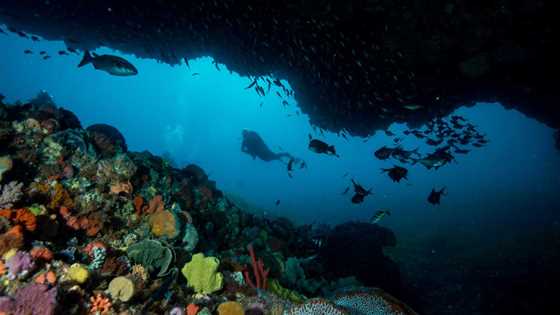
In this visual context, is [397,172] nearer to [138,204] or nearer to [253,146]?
[138,204]

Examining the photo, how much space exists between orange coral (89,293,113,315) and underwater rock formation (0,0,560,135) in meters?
8.14

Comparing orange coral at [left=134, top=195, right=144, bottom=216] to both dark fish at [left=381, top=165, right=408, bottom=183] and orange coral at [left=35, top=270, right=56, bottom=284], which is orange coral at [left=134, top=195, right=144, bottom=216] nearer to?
orange coral at [left=35, top=270, right=56, bottom=284]

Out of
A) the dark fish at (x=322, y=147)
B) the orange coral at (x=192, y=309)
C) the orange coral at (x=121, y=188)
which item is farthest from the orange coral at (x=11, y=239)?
the dark fish at (x=322, y=147)

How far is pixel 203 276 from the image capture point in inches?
177

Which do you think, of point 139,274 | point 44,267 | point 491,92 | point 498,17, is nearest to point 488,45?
point 498,17

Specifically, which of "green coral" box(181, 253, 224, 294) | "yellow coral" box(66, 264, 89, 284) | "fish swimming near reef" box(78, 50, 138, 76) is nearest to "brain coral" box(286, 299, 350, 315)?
"green coral" box(181, 253, 224, 294)

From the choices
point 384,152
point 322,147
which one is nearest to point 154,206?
point 322,147

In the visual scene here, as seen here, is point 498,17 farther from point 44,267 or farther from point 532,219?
point 532,219

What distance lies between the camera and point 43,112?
657 centimetres

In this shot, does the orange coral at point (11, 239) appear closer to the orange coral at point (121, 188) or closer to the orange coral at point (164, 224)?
the orange coral at point (164, 224)

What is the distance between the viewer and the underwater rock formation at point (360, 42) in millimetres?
8250

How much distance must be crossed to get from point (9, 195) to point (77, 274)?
5.67 ft

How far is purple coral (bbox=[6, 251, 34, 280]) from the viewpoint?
119 inches

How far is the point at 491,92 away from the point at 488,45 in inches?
143
